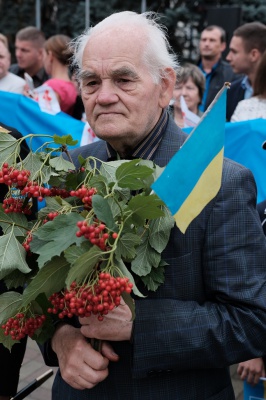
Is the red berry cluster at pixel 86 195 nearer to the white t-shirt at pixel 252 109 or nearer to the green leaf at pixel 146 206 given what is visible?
the green leaf at pixel 146 206

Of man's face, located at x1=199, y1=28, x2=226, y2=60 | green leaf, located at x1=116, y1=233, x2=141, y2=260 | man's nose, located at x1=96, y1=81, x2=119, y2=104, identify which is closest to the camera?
green leaf, located at x1=116, y1=233, x2=141, y2=260

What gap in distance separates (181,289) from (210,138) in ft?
1.64

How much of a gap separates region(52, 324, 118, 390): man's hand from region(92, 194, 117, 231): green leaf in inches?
18.8

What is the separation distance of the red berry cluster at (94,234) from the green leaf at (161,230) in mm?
222

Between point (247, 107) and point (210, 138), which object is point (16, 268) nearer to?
point (210, 138)

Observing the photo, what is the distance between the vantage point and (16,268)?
1541 mm

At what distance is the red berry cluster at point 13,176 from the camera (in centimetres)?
150

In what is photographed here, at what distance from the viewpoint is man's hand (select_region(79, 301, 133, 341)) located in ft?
5.17

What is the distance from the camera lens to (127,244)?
4.62 feet

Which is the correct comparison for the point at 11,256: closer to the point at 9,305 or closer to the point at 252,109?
the point at 9,305

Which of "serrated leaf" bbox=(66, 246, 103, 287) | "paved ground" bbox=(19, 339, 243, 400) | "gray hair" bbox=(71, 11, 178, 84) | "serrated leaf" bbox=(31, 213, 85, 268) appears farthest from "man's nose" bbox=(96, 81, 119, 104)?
"paved ground" bbox=(19, 339, 243, 400)

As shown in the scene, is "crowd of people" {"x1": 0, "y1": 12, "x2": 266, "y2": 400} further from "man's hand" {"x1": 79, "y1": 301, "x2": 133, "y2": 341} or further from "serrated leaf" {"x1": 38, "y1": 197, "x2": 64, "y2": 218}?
"serrated leaf" {"x1": 38, "y1": 197, "x2": 64, "y2": 218}

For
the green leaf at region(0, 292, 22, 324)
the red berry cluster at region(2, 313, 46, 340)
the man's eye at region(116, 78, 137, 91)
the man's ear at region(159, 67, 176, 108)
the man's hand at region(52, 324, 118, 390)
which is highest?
the man's eye at region(116, 78, 137, 91)

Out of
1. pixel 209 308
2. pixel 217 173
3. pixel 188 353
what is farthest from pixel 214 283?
pixel 217 173
